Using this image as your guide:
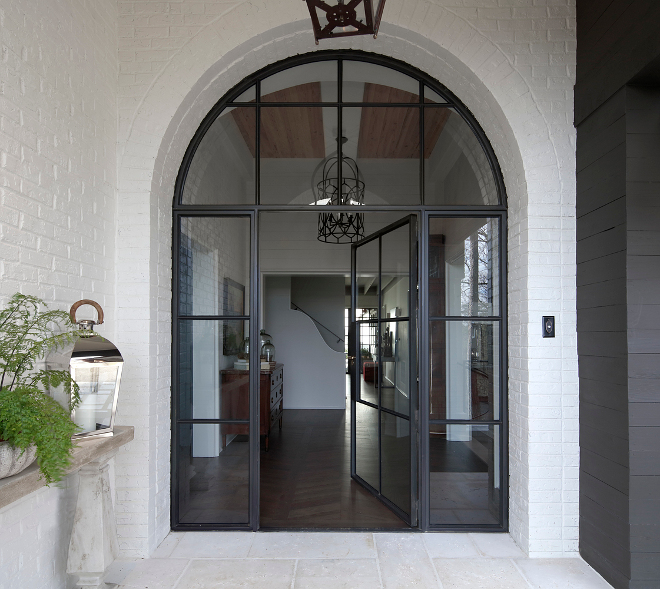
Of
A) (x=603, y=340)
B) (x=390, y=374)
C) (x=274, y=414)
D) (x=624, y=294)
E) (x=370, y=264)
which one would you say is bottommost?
(x=274, y=414)

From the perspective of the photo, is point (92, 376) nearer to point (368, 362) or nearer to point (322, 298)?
point (368, 362)

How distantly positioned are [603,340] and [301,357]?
6.33m

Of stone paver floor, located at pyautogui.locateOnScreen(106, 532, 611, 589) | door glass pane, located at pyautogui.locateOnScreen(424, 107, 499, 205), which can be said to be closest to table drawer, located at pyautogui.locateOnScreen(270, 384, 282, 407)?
stone paver floor, located at pyautogui.locateOnScreen(106, 532, 611, 589)

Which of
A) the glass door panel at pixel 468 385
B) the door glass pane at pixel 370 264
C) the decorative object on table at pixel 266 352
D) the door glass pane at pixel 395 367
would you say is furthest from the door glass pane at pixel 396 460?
the decorative object on table at pixel 266 352

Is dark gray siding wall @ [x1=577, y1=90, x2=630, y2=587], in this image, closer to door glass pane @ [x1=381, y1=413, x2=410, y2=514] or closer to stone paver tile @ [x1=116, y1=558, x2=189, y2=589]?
door glass pane @ [x1=381, y1=413, x2=410, y2=514]

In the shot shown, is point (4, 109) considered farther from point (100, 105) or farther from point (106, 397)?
point (106, 397)

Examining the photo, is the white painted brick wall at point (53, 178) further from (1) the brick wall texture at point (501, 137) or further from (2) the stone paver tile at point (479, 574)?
(2) the stone paver tile at point (479, 574)

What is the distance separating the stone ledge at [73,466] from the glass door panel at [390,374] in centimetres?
180

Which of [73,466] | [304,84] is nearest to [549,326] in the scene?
[304,84]

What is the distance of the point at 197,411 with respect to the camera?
3373 millimetres

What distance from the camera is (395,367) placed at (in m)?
3.78

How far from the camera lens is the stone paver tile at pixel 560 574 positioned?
2703 millimetres

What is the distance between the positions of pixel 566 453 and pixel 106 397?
7.98 feet

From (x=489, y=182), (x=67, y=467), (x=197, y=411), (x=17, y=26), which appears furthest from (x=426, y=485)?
(x=17, y=26)
